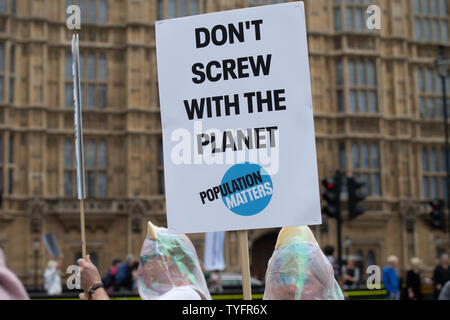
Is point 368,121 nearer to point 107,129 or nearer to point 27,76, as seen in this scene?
point 107,129

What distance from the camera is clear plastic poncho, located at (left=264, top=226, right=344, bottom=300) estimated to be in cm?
299

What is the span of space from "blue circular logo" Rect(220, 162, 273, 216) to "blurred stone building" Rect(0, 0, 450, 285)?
2156 cm

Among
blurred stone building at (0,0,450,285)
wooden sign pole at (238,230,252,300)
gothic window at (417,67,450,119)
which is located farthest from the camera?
gothic window at (417,67,450,119)

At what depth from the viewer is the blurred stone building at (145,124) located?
82.3 ft

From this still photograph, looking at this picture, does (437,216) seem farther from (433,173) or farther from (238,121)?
(238,121)

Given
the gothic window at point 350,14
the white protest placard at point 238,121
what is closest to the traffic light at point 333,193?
the white protest placard at point 238,121

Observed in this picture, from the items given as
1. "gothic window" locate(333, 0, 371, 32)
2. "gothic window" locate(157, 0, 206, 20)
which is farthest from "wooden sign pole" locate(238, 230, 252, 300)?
"gothic window" locate(333, 0, 371, 32)

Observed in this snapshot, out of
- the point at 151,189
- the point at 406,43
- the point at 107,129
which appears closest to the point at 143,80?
the point at 107,129

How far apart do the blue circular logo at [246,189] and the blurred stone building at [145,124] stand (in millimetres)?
21564

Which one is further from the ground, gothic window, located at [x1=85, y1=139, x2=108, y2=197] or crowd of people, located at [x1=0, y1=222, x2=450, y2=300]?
gothic window, located at [x1=85, y1=139, x2=108, y2=197]

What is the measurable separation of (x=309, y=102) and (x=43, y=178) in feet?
73.3

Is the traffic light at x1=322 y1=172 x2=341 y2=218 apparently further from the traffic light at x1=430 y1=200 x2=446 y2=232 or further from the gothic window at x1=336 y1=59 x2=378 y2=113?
the gothic window at x1=336 y1=59 x2=378 y2=113
